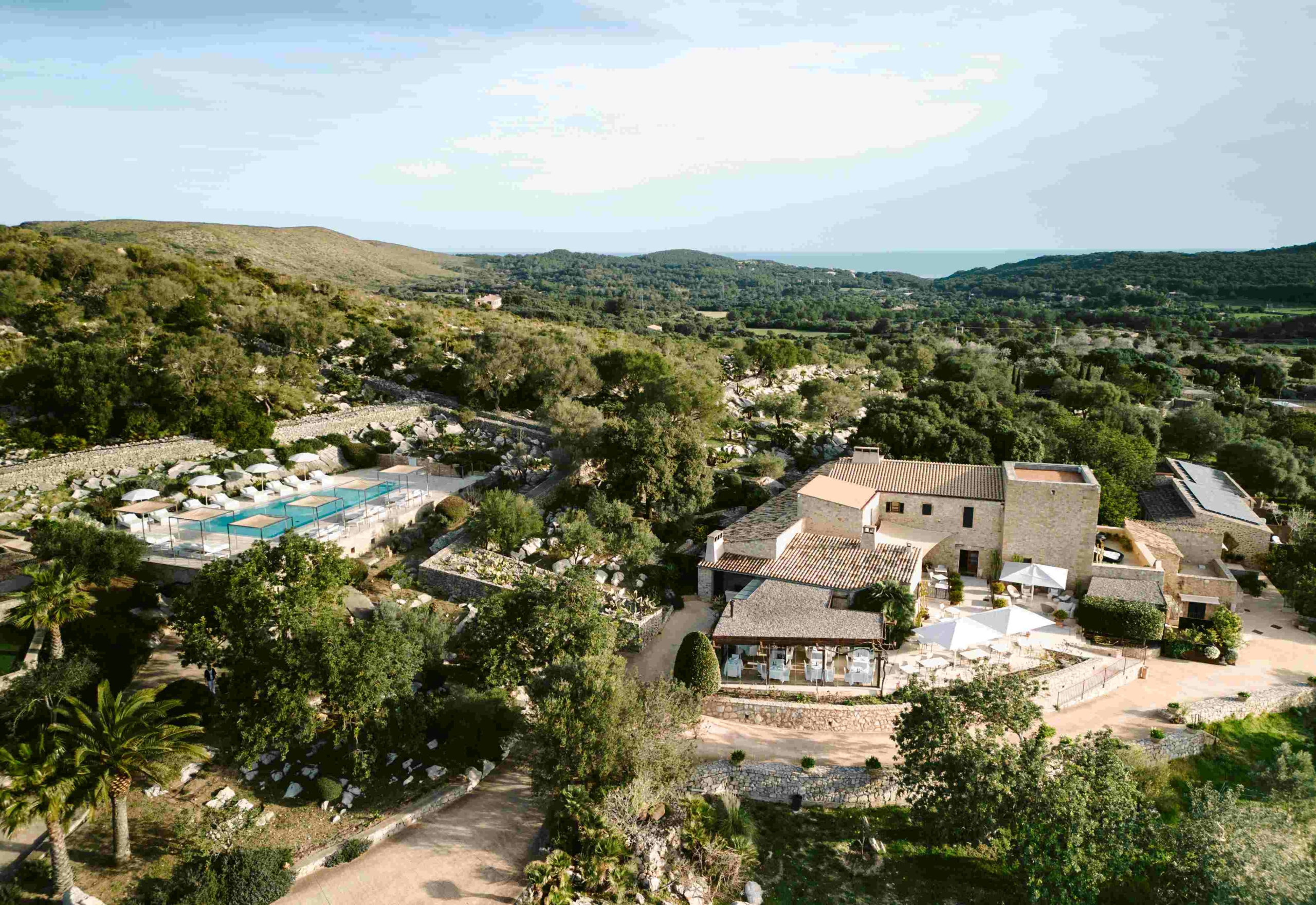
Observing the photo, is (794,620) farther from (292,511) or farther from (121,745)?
(292,511)

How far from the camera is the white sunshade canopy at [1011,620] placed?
2348 centimetres

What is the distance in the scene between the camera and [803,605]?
24.5m

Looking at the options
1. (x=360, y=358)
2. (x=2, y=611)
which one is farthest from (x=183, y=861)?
(x=360, y=358)

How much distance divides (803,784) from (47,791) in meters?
15.7

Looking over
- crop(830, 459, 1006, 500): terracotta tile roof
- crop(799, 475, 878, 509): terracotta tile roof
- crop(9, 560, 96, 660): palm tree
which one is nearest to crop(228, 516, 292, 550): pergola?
crop(9, 560, 96, 660): palm tree

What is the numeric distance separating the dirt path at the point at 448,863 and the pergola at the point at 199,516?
1462 cm

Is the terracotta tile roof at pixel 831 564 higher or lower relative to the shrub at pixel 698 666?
higher

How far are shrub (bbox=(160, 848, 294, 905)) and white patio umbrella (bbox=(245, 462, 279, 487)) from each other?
20730 mm

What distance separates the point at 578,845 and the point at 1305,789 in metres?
17.5

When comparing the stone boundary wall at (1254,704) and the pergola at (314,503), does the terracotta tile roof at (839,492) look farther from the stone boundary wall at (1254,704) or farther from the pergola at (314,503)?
the pergola at (314,503)

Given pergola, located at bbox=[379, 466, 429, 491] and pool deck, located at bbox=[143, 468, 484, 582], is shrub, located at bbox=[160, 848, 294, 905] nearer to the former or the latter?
pool deck, located at bbox=[143, 468, 484, 582]

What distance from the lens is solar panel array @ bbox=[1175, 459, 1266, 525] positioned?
3447 centimetres

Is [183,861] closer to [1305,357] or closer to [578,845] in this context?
[578,845]

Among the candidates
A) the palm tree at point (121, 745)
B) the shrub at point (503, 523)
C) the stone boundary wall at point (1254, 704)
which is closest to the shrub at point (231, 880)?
the palm tree at point (121, 745)
